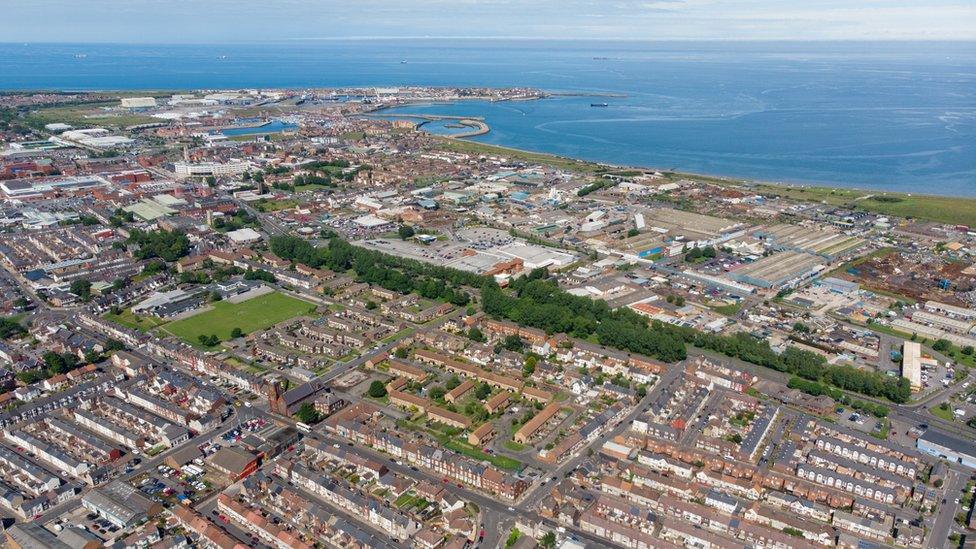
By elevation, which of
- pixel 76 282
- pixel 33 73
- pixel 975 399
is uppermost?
pixel 33 73

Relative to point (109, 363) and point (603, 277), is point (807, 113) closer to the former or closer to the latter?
point (603, 277)

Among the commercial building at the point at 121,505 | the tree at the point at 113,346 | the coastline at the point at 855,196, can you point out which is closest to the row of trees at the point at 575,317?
the tree at the point at 113,346

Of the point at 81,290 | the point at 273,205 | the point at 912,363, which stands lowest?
the point at 912,363

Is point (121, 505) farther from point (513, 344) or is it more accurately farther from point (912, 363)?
point (912, 363)

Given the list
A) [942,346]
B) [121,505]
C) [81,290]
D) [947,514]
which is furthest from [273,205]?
[947,514]

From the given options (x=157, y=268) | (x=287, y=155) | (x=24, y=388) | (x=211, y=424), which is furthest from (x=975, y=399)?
(x=287, y=155)
